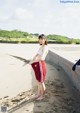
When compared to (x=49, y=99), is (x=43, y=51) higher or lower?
higher

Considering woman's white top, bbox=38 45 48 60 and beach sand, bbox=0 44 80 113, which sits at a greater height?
woman's white top, bbox=38 45 48 60

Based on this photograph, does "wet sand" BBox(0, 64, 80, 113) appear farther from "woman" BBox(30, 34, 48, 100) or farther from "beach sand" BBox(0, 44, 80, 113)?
"woman" BBox(30, 34, 48, 100)

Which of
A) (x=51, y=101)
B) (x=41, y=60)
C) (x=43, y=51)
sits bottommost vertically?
(x=51, y=101)

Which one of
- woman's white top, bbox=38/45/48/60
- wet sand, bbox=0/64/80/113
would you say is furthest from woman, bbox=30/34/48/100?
wet sand, bbox=0/64/80/113

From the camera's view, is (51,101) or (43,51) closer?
(51,101)

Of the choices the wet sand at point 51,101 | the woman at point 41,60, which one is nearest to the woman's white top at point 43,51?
the woman at point 41,60

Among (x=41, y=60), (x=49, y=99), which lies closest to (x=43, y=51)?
(x=41, y=60)

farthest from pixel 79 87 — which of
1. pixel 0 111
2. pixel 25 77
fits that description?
pixel 25 77

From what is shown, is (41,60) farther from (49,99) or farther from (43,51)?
(49,99)

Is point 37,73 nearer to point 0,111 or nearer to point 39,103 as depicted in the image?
point 39,103

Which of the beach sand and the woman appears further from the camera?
the woman

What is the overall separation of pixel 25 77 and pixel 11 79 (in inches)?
28.2

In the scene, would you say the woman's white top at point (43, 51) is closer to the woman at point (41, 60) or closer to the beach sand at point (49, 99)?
the woman at point (41, 60)

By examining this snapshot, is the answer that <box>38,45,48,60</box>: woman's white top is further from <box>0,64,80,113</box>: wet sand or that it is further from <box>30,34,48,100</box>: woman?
<box>0,64,80,113</box>: wet sand
